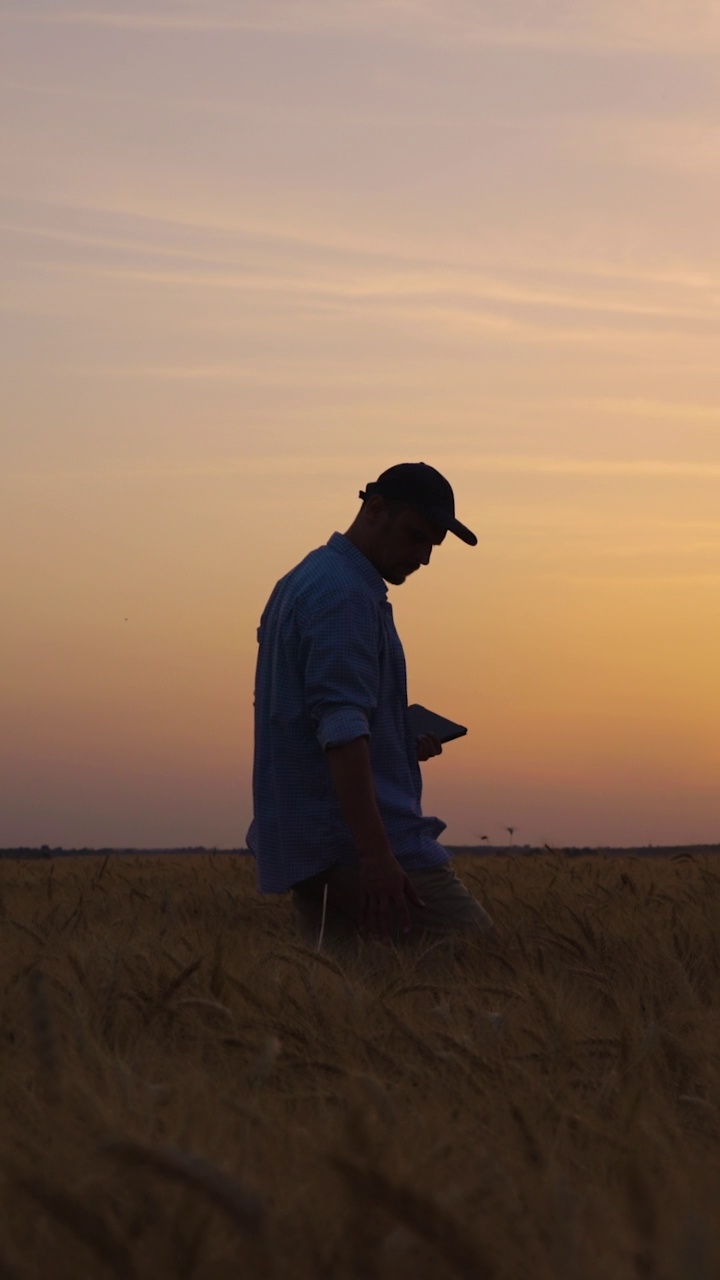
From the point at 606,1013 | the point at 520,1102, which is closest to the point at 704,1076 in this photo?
the point at 520,1102

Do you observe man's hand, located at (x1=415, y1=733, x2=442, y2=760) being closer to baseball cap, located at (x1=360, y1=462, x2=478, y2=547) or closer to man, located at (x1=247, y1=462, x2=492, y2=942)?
man, located at (x1=247, y1=462, x2=492, y2=942)

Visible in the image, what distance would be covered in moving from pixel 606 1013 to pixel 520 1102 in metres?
1.20

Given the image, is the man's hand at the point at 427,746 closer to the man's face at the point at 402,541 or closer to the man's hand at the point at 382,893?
the man's face at the point at 402,541

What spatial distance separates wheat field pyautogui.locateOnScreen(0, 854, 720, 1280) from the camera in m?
1.36

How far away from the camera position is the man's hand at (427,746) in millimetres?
4797

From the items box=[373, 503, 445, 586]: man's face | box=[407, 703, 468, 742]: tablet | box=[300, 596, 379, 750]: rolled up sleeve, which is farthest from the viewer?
box=[407, 703, 468, 742]: tablet

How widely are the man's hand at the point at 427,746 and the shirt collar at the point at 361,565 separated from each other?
0.55m

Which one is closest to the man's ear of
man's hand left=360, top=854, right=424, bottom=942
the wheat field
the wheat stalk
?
man's hand left=360, top=854, right=424, bottom=942

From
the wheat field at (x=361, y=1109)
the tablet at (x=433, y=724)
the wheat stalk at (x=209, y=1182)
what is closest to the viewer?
the wheat stalk at (x=209, y=1182)

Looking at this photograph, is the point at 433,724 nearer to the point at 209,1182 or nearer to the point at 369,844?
the point at 369,844

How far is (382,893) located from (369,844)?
0.44 feet

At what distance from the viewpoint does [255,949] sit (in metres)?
4.00

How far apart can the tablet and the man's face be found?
0.48 m

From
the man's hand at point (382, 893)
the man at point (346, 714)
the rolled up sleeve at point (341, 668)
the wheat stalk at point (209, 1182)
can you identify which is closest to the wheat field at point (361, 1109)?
the wheat stalk at point (209, 1182)
